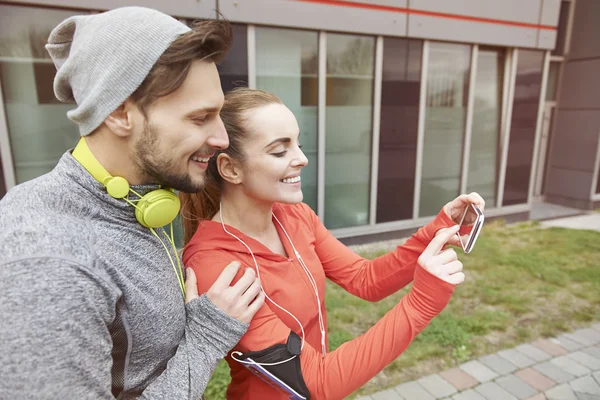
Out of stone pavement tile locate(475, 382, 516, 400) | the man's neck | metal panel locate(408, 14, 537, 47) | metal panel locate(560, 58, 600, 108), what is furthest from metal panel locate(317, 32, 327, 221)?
metal panel locate(560, 58, 600, 108)

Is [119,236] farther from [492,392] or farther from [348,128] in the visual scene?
[348,128]

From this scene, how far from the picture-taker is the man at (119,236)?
909mm

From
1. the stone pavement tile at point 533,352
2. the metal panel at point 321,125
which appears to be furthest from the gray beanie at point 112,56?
the metal panel at point 321,125

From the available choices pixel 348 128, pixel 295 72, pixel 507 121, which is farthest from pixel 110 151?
pixel 507 121

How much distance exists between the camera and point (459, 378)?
3426mm

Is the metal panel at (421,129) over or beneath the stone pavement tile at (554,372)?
over

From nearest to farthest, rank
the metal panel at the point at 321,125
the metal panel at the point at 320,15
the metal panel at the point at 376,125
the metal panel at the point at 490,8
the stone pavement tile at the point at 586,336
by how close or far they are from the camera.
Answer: the stone pavement tile at the point at 586,336
the metal panel at the point at 320,15
the metal panel at the point at 321,125
the metal panel at the point at 376,125
the metal panel at the point at 490,8

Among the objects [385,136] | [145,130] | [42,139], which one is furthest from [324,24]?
[145,130]

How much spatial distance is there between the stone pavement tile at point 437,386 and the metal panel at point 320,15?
4492mm

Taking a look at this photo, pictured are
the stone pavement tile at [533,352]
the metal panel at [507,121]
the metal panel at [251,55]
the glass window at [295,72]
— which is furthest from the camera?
the metal panel at [507,121]

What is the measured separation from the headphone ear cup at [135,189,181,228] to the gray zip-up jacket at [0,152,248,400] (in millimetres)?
34

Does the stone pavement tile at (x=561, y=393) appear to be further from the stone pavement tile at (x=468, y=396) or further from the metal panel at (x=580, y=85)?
the metal panel at (x=580, y=85)

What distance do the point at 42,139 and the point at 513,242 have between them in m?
7.05

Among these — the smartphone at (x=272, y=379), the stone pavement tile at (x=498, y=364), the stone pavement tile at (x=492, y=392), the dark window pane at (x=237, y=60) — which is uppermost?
the dark window pane at (x=237, y=60)
